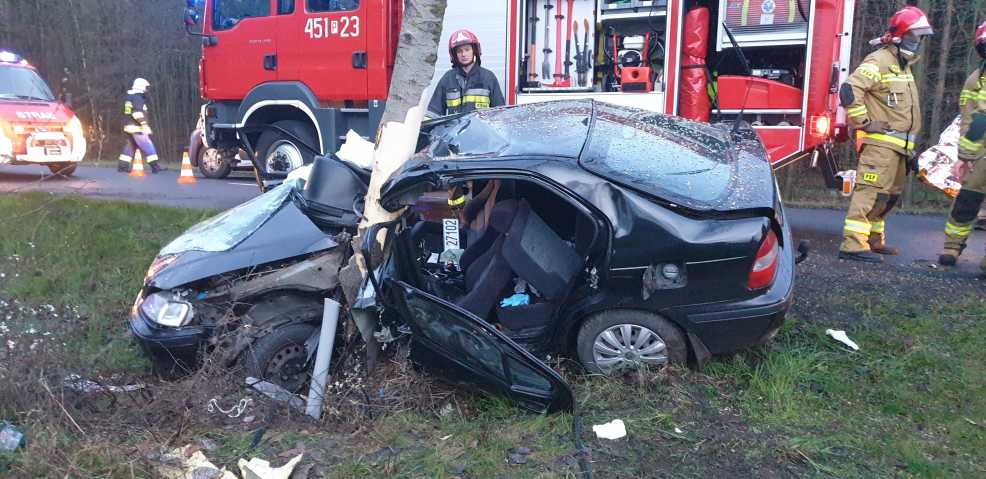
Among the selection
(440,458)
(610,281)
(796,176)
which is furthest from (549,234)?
(796,176)

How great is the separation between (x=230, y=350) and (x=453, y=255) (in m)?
1.32

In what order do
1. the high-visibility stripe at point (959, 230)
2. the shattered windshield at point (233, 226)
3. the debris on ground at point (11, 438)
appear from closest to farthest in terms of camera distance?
1. the debris on ground at point (11, 438)
2. the shattered windshield at point (233, 226)
3. the high-visibility stripe at point (959, 230)

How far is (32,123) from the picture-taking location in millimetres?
10023

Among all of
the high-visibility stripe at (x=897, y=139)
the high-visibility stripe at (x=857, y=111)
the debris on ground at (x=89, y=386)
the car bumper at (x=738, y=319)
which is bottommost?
→ the debris on ground at (x=89, y=386)

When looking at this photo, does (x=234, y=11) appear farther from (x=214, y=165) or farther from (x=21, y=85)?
(x=21, y=85)

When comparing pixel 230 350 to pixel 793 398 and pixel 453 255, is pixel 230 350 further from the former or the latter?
pixel 793 398

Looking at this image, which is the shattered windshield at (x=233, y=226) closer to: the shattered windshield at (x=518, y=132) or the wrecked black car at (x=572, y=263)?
the wrecked black car at (x=572, y=263)

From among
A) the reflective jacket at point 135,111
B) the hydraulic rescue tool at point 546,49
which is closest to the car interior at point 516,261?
the hydraulic rescue tool at point 546,49

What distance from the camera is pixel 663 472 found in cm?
285

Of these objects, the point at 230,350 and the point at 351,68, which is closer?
the point at 230,350

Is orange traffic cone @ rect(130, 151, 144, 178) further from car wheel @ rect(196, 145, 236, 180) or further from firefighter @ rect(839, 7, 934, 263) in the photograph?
firefighter @ rect(839, 7, 934, 263)

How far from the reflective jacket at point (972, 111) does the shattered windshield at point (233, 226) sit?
4.89 m

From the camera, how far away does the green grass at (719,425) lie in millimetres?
2912

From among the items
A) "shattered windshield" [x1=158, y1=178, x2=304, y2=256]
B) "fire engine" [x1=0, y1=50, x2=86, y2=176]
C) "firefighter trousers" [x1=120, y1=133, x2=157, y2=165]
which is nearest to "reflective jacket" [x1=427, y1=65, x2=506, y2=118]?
"shattered windshield" [x1=158, y1=178, x2=304, y2=256]
